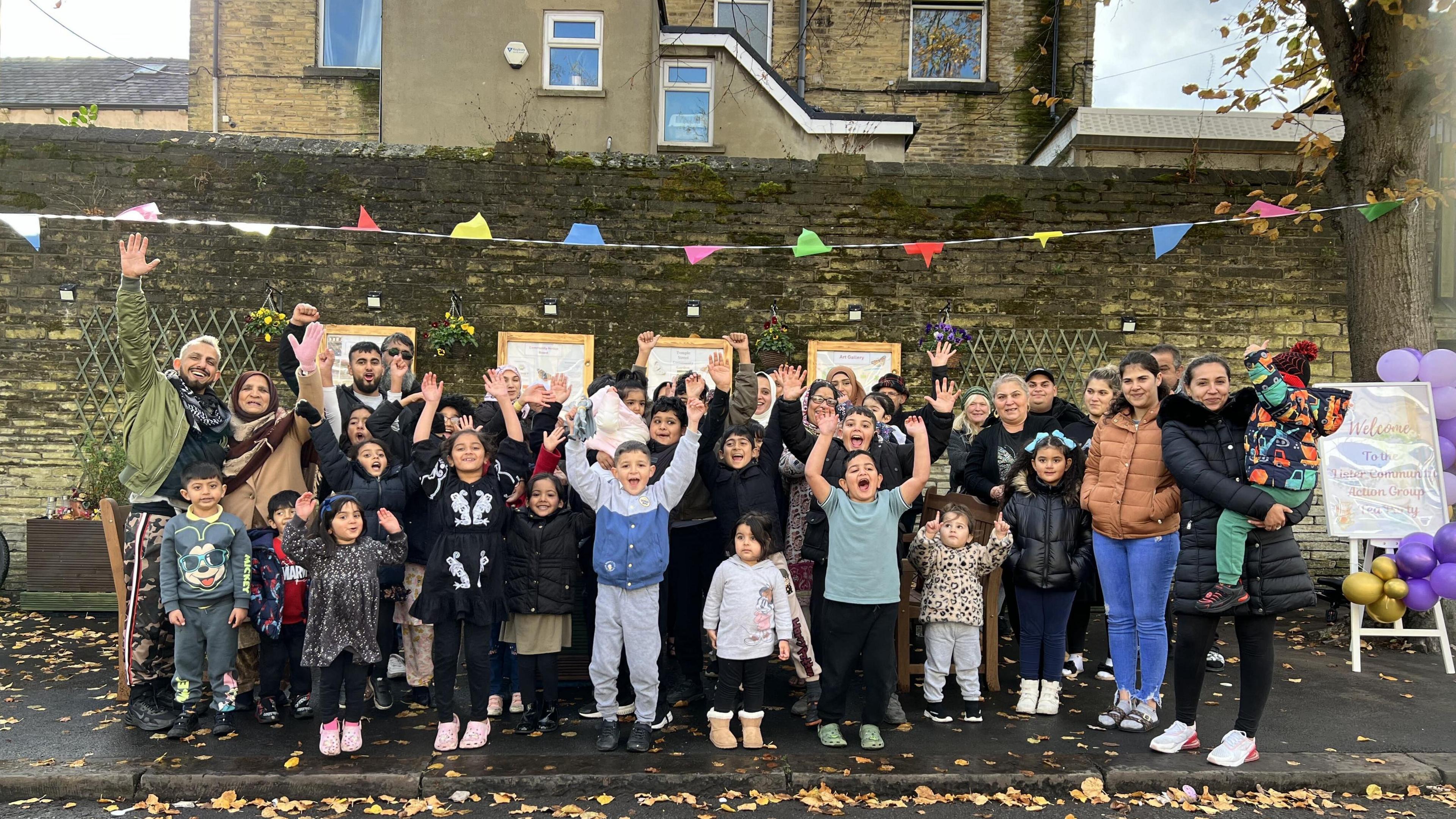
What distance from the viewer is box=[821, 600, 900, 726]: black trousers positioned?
4742 millimetres

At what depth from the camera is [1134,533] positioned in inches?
193

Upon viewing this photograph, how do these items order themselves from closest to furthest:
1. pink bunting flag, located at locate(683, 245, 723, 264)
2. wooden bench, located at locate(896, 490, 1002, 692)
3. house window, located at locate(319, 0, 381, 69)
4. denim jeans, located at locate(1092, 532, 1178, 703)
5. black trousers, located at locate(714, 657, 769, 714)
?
1. black trousers, located at locate(714, 657, 769, 714)
2. denim jeans, located at locate(1092, 532, 1178, 703)
3. wooden bench, located at locate(896, 490, 1002, 692)
4. pink bunting flag, located at locate(683, 245, 723, 264)
5. house window, located at locate(319, 0, 381, 69)

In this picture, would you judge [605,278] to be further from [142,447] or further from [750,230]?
[142,447]

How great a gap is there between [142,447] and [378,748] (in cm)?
197

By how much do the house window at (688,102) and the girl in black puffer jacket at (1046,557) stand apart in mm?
8478

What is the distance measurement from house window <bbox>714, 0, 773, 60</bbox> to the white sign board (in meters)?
11.4

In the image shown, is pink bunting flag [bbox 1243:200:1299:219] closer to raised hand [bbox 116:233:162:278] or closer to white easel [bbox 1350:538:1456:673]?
white easel [bbox 1350:538:1456:673]

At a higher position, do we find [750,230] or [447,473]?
[750,230]

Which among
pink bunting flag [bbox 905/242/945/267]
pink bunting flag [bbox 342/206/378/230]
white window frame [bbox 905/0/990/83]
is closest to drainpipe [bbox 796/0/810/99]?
white window frame [bbox 905/0/990/83]

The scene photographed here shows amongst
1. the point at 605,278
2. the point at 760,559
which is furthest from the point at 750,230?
the point at 760,559

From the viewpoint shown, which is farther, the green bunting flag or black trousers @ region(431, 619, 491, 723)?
the green bunting flag

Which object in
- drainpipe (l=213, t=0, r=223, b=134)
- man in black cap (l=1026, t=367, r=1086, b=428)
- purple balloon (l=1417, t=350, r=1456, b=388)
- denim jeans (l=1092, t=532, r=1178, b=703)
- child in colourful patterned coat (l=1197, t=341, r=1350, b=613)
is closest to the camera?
child in colourful patterned coat (l=1197, t=341, r=1350, b=613)

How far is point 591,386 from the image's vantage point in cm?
611

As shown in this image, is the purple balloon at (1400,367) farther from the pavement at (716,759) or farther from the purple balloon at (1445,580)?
the pavement at (716,759)
